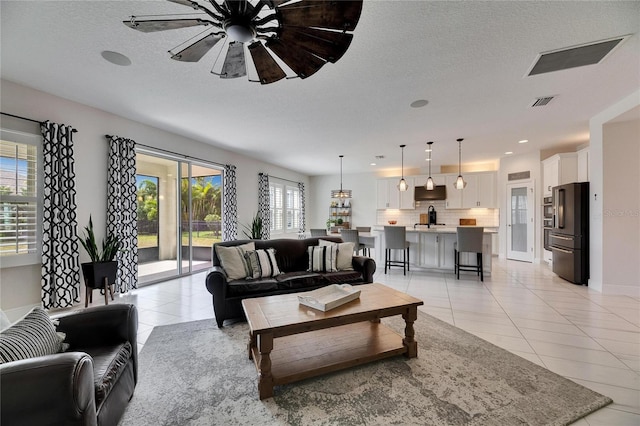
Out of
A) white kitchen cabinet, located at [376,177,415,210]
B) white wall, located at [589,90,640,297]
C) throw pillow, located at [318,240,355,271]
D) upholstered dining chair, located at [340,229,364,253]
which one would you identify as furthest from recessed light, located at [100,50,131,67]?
white kitchen cabinet, located at [376,177,415,210]

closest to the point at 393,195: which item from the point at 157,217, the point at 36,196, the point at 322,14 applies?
the point at 157,217

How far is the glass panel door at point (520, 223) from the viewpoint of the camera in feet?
22.2

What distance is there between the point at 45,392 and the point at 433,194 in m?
8.60

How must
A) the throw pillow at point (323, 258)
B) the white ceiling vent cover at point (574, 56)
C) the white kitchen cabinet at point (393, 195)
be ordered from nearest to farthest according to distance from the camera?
the white ceiling vent cover at point (574, 56) < the throw pillow at point (323, 258) < the white kitchen cabinet at point (393, 195)

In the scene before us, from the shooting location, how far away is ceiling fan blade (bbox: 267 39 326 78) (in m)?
1.66

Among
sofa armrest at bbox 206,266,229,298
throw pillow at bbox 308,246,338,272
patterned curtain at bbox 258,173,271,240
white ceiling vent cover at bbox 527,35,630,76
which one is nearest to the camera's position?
white ceiling vent cover at bbox 527,35,630,76

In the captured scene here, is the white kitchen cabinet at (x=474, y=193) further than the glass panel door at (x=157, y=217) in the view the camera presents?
Yes

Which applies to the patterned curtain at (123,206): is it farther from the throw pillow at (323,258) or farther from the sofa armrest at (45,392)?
the sofa armrest at (45,392)

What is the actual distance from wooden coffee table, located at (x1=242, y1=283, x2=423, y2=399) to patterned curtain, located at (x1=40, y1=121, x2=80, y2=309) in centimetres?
285

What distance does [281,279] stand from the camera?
3.34 metres

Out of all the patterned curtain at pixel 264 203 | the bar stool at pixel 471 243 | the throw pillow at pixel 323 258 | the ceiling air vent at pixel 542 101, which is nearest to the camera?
the ceiling air vent at pixel 542 101

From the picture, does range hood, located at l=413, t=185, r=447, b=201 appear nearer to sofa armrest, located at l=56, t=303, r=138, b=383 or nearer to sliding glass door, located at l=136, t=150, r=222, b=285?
sliding glass door, located at l=136, t=150, r=222, b=285

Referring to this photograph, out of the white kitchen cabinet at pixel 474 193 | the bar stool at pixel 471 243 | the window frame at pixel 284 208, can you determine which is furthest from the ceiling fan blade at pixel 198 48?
the white kitchen cabinet at pixel 474 193

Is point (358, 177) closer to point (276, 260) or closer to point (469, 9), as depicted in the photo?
point (276, 260)
